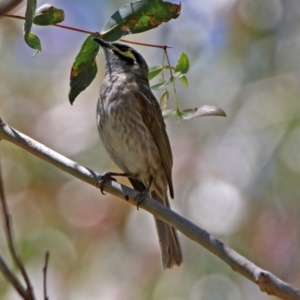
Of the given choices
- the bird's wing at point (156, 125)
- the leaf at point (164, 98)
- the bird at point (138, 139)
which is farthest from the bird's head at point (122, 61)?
the leaf at point (164, 98)

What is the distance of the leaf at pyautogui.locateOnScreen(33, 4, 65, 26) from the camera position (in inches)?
108

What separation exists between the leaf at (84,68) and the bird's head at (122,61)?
155cm

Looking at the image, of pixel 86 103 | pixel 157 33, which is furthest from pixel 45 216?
pixel 157 33

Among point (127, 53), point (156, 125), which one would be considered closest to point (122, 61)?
point (127, 53)

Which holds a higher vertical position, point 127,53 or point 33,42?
point 33,42

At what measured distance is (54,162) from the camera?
2801mm

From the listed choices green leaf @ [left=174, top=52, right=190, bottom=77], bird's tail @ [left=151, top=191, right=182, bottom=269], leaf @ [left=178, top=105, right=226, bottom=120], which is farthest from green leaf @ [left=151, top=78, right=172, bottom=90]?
bird's tail @ [left=151, top=191, right=182, bottom=269]

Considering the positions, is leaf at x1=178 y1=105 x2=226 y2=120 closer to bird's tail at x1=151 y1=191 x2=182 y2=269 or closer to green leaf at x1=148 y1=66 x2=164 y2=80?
green leaf at x1=148 y1=66 x2=164 y2=80

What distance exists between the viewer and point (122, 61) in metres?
4.60

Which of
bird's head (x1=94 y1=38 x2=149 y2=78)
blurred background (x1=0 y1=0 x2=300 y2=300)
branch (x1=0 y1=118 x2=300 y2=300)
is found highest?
branch (x1=0 y1=118 x2=300 y2=300)

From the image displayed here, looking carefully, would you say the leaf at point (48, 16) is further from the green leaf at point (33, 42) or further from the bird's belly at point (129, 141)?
the bird's belly at point (129, 141)

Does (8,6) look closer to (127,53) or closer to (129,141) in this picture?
(129,141)

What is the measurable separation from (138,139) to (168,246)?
27.3 inches

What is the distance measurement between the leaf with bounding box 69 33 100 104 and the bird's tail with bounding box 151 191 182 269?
153cm
